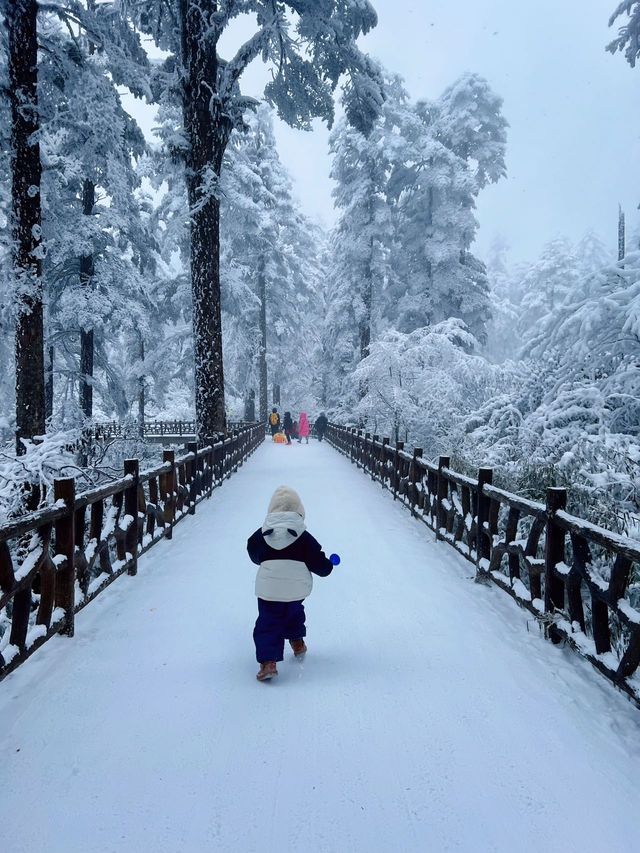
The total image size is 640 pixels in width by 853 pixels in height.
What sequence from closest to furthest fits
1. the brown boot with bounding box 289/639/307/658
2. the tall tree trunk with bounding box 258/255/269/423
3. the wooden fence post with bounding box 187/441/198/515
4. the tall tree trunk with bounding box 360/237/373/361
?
the brown boot with bounding box 289/639/307/658, the wooden fence post with bounding box 187/441/198/515, the tall tree trunk with bounding box 360/237/373/361, the tall tree trunk with bounding box 258/255/269/423

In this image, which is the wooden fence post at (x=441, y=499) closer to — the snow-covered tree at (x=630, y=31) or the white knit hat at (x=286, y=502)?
the white knit hat at (x=286, y=502)

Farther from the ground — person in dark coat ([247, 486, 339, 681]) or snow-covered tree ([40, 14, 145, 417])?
snow-covered tree ([40, 14, 145, 417])

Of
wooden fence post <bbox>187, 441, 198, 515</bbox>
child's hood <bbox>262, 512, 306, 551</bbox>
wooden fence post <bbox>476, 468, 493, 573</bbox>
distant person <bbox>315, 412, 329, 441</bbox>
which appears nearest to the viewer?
child's hood <bbox>262, 512, 306, 551</bbox>

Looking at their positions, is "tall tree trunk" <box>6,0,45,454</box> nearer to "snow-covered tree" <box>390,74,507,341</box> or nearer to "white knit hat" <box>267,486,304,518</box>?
"white knit hat" <box>267,486,304,518</box>

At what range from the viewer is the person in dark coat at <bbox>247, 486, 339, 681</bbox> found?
3.87 meters

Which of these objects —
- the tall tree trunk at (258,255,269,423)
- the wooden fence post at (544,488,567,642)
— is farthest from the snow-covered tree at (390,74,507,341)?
the wooden fence post at (544,488,567,642)

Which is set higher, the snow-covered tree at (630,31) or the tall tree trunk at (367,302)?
the snow-covered tree at (630,31)

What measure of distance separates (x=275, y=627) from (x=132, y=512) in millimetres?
3103

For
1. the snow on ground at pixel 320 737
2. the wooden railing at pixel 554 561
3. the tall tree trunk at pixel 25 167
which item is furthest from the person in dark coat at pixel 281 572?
the tall tree trunk at pixel 25 167

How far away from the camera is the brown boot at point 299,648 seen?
163 inches

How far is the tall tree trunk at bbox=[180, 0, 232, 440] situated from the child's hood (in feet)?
31.7

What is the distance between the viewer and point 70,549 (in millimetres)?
4516

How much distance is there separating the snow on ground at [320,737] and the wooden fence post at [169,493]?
257 cm

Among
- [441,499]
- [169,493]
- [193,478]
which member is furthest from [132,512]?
[441,499]
